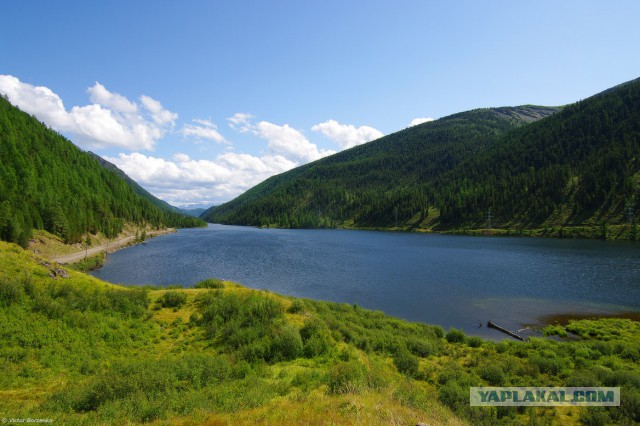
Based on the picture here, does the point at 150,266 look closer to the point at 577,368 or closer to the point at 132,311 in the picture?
the point at 132,311

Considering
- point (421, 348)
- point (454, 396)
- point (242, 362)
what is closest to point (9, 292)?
point (242, 362)

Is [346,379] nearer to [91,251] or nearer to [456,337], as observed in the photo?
[456,337]

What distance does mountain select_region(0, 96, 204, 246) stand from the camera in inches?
3415

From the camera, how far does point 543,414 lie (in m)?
17.2

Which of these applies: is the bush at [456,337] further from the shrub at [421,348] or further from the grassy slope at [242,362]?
the shrub at [421,348]

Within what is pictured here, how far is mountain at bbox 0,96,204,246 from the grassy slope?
65.6 m

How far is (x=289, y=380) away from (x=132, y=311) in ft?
57.4

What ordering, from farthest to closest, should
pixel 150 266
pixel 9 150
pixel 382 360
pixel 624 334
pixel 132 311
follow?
pixel 9 150 < pixel 150 266 < pixel 624 334 < pixel 132 311 < pixel 382 360

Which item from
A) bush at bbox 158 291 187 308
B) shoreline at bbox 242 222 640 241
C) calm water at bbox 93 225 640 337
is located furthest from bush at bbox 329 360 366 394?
shoreline at bbox 242 222 640 241

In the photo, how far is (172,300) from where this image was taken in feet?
102

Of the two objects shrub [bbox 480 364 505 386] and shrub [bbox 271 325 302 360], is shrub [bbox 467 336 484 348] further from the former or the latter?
shrub [bbox 271 325 302 360]

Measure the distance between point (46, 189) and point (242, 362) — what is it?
441 ft

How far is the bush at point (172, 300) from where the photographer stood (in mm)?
30750

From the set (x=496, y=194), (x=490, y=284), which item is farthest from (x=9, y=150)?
(x=496, y=194)
